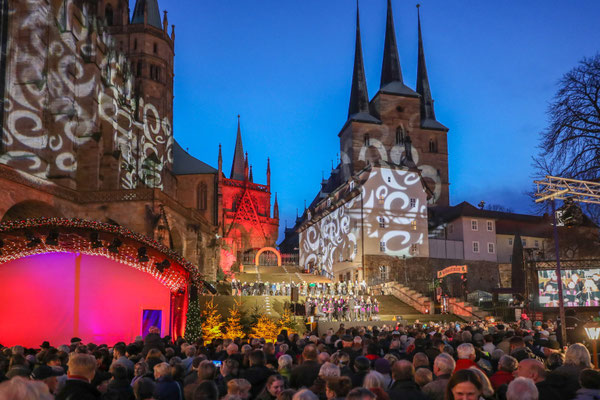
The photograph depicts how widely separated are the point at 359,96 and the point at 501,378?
6312 cm

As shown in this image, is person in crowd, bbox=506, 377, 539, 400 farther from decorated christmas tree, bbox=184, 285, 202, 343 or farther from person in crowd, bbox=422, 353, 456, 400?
decorated christmas tree, bbox=184, 285, 202, 343

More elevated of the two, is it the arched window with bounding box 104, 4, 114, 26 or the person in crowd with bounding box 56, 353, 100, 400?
the arched window with bounding box 104, 4, 114, 26

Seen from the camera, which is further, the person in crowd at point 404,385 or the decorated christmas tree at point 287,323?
the decorated christmas tree at point 287,323

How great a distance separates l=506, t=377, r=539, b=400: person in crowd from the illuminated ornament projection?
1455 cm

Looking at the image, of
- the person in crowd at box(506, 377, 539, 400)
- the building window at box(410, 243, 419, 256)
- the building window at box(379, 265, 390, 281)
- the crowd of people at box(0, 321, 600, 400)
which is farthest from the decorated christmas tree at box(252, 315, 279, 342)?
the building window at box(410, 243, 419, 256)

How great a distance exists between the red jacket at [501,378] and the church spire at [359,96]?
59.3m

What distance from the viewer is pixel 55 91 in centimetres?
3288

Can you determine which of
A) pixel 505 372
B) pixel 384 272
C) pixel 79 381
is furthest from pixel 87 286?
pixel 384 272

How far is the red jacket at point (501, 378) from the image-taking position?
6.40m

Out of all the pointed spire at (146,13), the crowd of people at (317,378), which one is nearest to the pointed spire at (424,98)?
the pointed spire at (146,13)

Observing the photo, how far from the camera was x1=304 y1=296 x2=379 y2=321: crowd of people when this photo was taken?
28406 millimetres

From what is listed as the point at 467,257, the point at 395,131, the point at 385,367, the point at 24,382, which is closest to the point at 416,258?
the point at 467,257

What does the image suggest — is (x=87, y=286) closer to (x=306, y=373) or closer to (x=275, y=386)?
(x=306, y=373)

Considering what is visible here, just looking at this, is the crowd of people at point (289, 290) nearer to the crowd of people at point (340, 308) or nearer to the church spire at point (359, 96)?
the crowd of people at point (340, 308)
